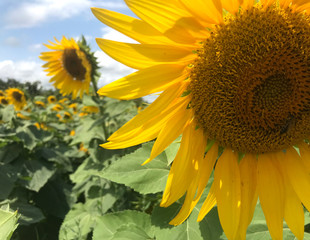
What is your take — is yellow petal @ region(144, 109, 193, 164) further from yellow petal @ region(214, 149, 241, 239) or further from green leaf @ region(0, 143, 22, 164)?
green leaf @ region(0, 143, 22, 164)

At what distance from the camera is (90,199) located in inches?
153

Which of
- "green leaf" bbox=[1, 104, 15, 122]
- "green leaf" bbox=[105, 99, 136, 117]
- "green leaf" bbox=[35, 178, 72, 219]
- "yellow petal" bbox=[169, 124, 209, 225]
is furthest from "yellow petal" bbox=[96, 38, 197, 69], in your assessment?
"green leaf" bbox=[1, 104, 15, 122]

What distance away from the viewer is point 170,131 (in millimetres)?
1407

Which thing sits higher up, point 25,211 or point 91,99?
point 91,99

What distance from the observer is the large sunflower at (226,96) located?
49.6 inches

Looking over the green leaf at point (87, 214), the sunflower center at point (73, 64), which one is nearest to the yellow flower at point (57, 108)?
the sunflower center at point (73, 64)

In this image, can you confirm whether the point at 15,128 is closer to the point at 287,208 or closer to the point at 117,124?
the point at 117,124

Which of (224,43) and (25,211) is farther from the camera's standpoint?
(25,211)

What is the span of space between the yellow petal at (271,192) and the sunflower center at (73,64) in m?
3.74

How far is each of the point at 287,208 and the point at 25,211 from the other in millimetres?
3082

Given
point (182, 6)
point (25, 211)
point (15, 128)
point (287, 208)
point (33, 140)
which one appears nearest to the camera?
point (182, 6)

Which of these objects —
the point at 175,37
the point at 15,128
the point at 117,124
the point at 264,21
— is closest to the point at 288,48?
the point at 264,21

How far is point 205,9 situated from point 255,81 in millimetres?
384

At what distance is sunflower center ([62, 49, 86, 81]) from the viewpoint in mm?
4755
